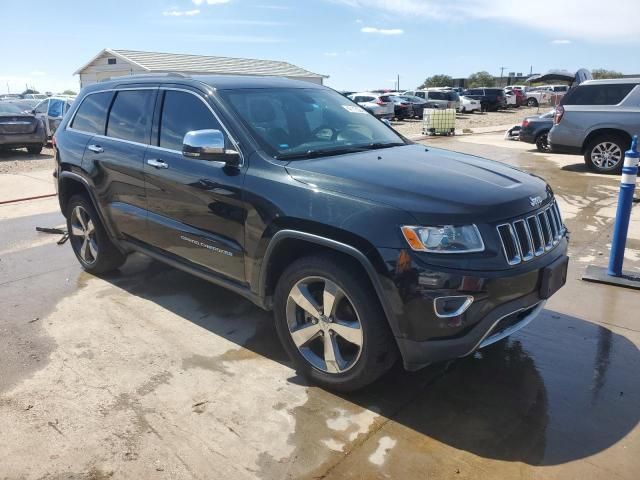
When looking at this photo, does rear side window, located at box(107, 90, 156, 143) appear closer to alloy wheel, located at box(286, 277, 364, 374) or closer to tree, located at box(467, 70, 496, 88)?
alloy wheel, located at box(286, 277, 364, 374)

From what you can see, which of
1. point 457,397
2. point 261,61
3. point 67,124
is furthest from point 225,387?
point 261,61

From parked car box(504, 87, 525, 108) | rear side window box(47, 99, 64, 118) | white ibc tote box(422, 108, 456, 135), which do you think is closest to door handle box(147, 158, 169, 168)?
rear side window box(47, 99, 64, 118)

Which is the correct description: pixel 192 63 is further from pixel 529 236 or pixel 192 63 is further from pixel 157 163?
pixel 529 236

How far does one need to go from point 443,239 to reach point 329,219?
2.03ft

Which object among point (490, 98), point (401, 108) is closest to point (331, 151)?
point (401, 108)

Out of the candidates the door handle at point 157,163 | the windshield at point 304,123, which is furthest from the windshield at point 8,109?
the windshield at point 304,123

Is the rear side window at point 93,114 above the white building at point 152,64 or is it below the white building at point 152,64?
below

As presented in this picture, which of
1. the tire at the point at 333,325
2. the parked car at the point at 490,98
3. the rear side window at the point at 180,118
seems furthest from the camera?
the parked car at the point at 490,98

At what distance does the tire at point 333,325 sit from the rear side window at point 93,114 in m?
2.66

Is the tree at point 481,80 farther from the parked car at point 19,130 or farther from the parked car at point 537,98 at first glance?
the parked car at point 19,130

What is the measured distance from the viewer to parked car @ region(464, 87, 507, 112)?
39.6 metres

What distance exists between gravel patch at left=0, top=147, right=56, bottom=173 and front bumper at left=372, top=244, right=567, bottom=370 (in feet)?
41.1

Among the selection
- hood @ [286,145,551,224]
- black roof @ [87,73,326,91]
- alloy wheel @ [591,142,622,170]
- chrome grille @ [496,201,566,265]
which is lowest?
alloy wheel @ [591,142,622,170]

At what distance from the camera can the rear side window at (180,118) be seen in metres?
3.80
